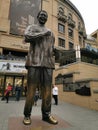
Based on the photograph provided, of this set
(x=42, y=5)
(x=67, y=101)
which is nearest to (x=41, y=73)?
(x=67, y=101)

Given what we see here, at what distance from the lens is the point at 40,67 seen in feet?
15.1

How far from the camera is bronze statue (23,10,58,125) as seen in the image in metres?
4.52

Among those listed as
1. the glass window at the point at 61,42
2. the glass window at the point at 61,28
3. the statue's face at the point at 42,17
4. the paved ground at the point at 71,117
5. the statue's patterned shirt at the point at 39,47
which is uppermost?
the glass window at the point at 61,28

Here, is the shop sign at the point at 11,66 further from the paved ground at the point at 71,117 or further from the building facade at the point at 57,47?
the paved ground at the point at 71,117

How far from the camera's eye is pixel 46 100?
460cm

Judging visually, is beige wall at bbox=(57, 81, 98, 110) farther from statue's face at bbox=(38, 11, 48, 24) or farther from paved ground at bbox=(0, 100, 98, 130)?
statue's face at bbox=(38, 11, 48, 24)

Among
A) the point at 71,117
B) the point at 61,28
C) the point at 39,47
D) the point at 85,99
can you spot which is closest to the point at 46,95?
the point at 39,47

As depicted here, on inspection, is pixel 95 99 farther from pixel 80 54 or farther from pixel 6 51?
pixel 6 51

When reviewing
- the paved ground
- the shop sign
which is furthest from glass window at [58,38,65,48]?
the paved ground

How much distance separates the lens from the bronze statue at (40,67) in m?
4.52

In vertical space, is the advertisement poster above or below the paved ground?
above

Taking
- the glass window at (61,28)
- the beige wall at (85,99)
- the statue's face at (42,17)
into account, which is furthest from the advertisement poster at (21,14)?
the statue's face at (42,17)

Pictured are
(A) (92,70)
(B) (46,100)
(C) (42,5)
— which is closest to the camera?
(B) (46,100)

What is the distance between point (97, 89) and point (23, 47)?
15921 mm
